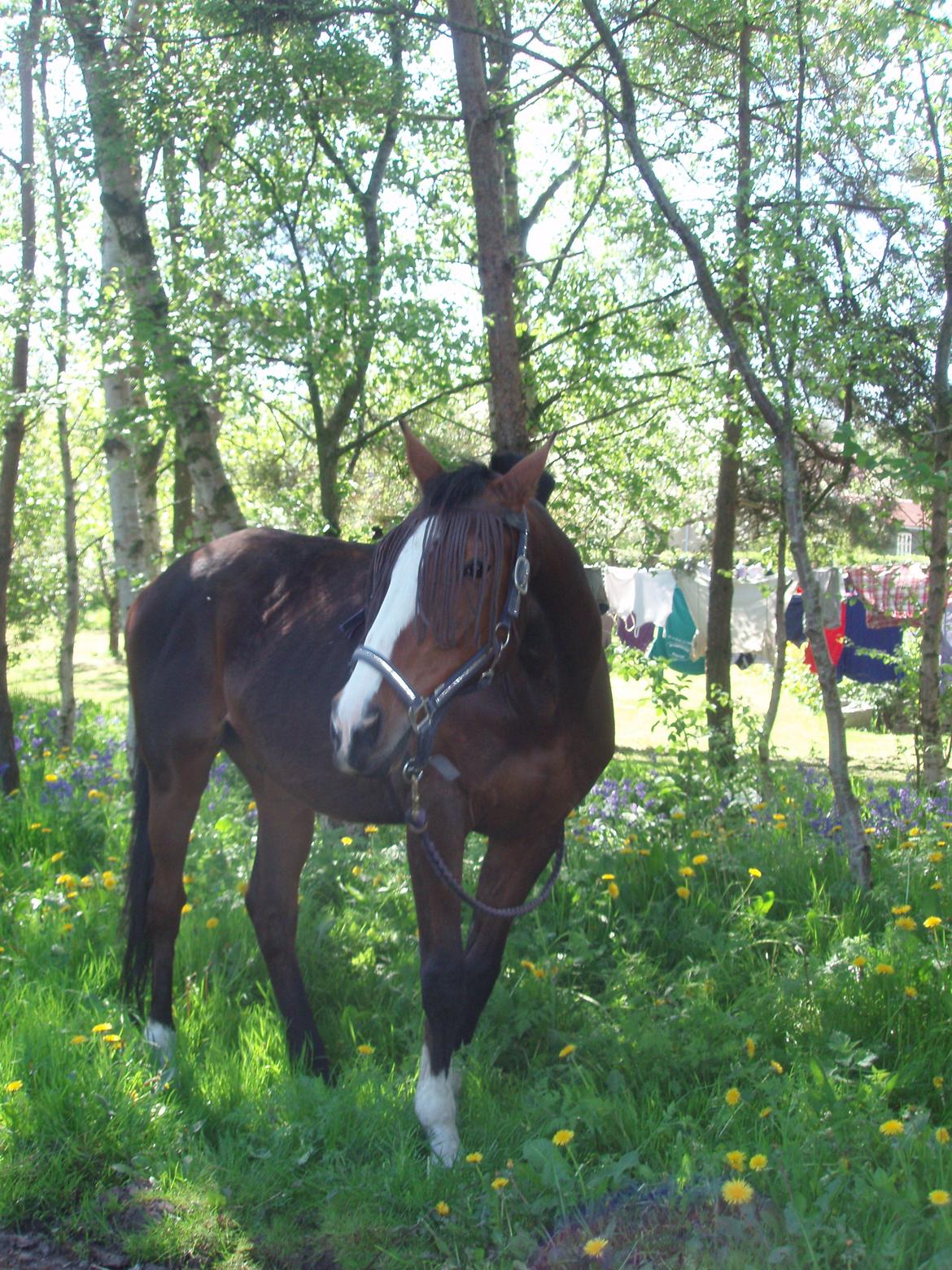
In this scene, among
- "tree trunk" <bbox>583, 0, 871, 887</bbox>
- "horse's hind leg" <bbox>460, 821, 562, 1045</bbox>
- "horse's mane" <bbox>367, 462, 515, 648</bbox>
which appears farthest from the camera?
"tree trunk" <bbox>583, 0, 871, 887</bbox>

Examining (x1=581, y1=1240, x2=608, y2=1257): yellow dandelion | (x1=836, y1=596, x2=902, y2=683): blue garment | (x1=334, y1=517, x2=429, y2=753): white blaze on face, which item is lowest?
(x1=836, y1=596, x2=902, y2=683): blue garment

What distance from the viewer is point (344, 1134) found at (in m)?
3.12

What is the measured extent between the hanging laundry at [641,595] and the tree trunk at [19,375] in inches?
618

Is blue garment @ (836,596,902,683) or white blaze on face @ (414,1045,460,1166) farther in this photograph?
blue garment @ (836,596,902,683)

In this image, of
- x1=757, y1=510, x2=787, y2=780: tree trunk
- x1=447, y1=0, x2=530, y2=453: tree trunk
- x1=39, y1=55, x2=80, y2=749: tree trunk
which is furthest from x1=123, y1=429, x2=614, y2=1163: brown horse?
x1=39, y1=55, x2=80, y2=749: tree trunk

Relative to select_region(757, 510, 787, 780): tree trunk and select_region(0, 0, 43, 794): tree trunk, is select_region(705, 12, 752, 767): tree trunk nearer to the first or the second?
select_region(757, 510, 787, 780): tree trunk

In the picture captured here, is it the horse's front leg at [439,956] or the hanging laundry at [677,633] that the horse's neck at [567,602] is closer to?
the horse's front leg at [439,956]

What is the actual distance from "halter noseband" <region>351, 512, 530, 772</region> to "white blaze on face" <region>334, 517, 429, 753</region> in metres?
0.03

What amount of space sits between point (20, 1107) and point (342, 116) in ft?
19.7

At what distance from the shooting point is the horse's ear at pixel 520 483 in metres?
2.93

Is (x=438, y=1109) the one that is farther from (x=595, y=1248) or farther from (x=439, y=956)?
Answer: (x=595, y=1248)

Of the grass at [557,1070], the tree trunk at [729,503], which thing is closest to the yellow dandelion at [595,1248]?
the grass at [557,1070]

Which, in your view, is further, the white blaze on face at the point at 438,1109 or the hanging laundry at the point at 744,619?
Result: the hanging laundry at the point at 744,619

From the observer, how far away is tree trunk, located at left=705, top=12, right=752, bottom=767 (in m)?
5.16
